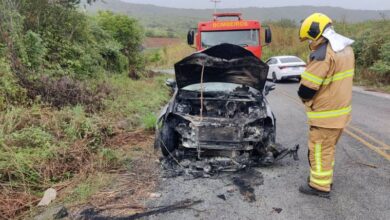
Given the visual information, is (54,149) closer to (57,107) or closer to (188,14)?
(57,107)

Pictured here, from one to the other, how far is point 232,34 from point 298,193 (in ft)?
26.6

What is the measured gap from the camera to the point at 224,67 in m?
5.53

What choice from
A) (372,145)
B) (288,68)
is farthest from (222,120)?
(288,68)

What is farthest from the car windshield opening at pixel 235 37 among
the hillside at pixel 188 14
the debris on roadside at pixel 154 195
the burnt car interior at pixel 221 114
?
the hillside at pixel 188 14

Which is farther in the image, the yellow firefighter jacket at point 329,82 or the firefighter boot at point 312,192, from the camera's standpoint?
the firefighter boot at point 312,192

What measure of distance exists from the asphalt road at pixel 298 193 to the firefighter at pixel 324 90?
33cm

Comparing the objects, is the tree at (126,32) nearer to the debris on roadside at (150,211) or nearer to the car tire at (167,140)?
the car tire at (167,140)

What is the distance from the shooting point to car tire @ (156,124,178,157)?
5445mm

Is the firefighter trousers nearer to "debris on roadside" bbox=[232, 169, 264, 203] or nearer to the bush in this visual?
"debris on roadside" bbox=[232, 169, 264, 203]

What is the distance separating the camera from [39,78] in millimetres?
7555

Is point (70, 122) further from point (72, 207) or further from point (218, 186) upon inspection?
point (218, 186)

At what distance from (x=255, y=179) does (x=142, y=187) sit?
146 cm

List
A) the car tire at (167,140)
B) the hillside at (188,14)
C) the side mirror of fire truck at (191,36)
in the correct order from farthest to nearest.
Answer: the hillside at (188,14) → the side mirror of fire truck at (191,36) → the car tire at (167,140)

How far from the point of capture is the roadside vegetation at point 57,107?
4.64m
